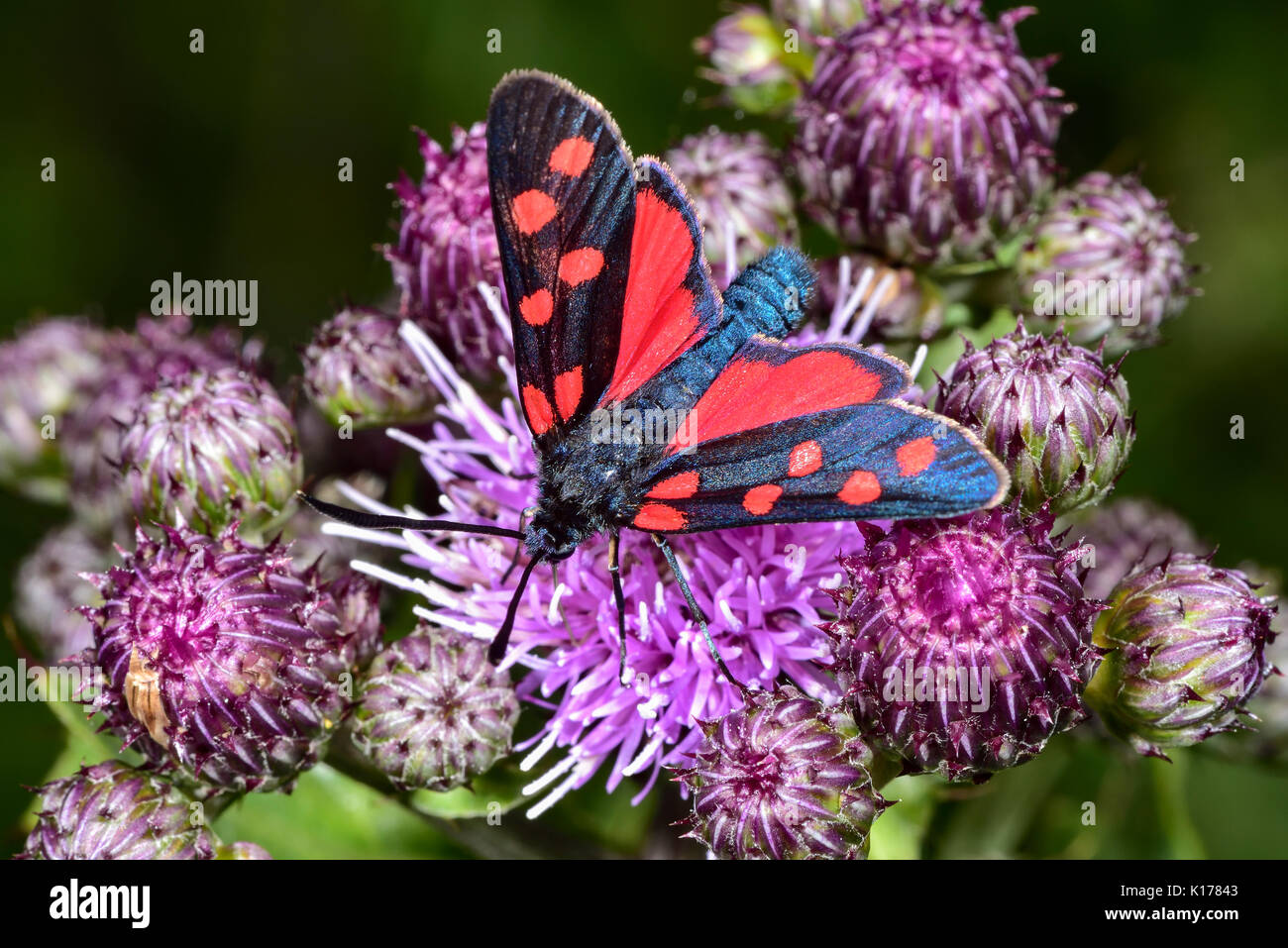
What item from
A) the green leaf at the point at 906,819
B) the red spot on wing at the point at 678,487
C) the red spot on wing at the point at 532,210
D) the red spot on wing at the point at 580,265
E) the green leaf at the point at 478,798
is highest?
the red spot on wing at the point at 532,210

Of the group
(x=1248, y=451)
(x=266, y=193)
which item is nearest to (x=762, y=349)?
(x=1248, y=451)

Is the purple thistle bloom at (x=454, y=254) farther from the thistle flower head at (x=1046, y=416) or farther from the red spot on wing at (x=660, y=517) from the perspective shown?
the thistle flower head at (x=1046, y=416)

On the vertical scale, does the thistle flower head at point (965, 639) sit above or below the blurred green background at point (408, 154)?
below

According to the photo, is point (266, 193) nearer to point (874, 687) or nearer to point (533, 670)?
point (533, 670)

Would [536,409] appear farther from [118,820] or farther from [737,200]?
[118,820]

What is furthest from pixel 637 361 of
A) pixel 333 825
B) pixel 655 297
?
pixel 333 825

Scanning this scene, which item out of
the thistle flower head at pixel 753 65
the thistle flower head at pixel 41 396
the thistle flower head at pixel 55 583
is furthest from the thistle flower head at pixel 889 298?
the thistle flower head at pixel 41 396
